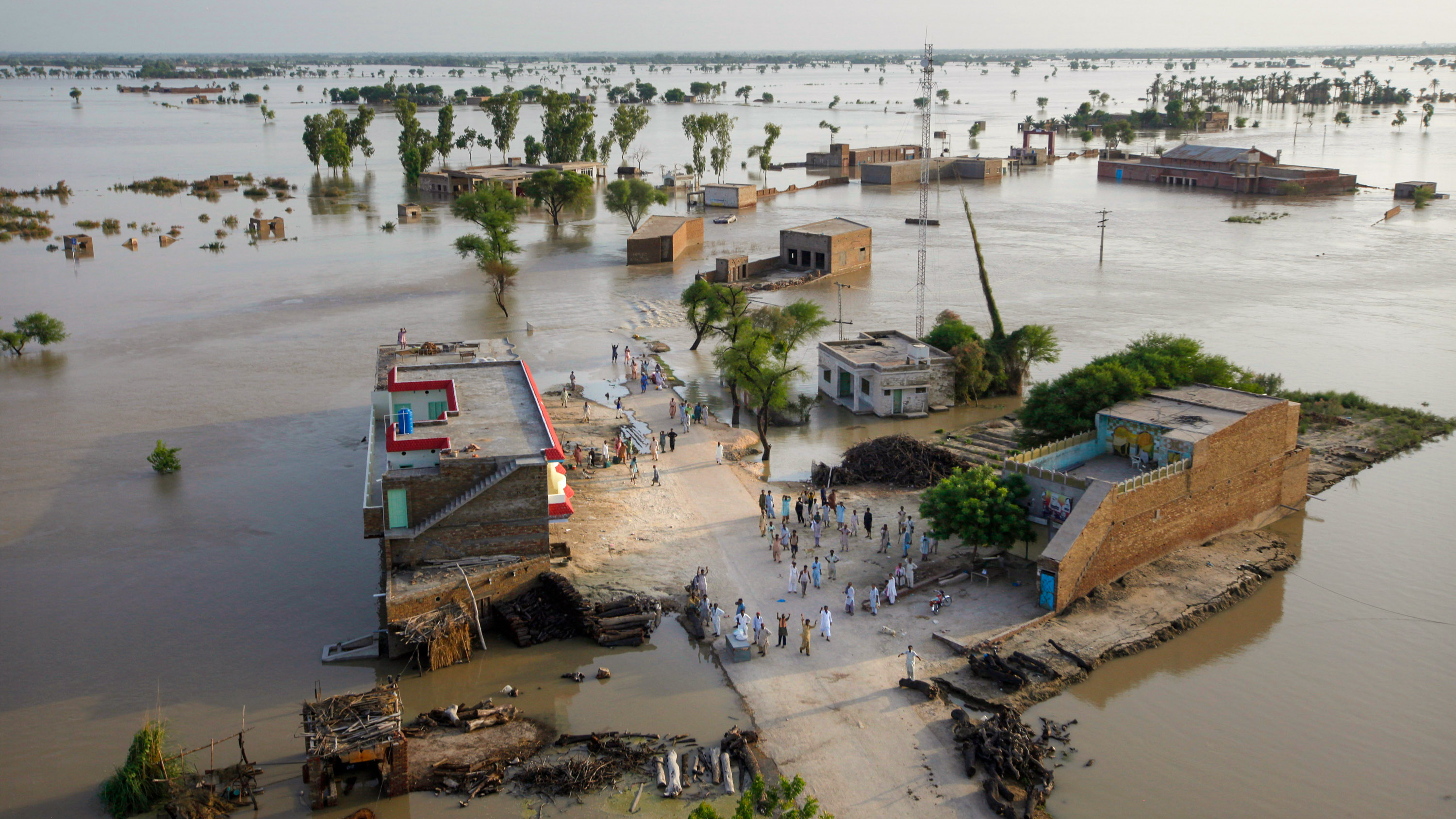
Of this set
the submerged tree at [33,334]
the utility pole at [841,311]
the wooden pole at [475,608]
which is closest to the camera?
the wooden pole at [475,608]

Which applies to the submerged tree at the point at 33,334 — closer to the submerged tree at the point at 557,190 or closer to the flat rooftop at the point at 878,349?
the flat rooftop at the point at 878,349

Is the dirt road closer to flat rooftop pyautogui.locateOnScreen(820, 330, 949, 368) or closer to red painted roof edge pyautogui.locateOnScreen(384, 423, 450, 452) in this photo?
red painted roof edge pyautogui.locateOnScreen(384, 423, 450, 452)

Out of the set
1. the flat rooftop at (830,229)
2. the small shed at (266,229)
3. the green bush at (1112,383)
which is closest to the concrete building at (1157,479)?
the green bush at (1112,383)

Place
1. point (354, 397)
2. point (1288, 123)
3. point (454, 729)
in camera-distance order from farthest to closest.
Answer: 1. point (1288, 123)
2. point (354, 397)
3. point (454, 729)

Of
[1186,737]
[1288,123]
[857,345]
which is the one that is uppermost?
[1288,123]

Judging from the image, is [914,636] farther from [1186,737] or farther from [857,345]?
[857,345]

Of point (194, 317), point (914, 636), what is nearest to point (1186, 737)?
point (914, 636)
